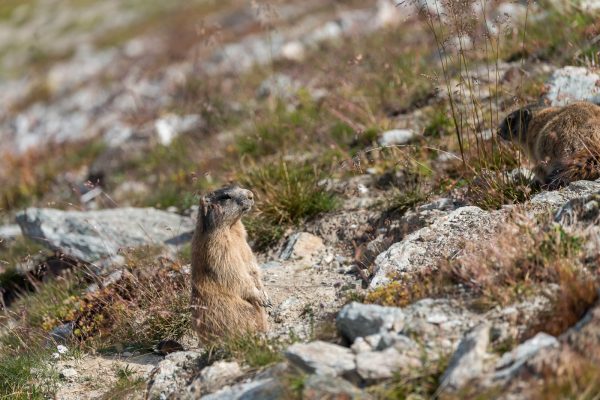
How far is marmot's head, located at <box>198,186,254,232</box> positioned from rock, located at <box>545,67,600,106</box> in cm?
460

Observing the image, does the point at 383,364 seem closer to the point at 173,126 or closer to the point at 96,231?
the point at 96,231

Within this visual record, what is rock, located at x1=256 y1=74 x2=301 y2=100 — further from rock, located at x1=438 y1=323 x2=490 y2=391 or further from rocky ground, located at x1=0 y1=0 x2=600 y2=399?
rock, located at x1=438 y1=323 x2=490 y2=391

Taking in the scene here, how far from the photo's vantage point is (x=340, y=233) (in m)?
9.10

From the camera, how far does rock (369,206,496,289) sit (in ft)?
22.0

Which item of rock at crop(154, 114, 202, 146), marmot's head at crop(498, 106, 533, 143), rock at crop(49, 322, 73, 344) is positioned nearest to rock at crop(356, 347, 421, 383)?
marmot's head at crop(498, 106, 533, 143)

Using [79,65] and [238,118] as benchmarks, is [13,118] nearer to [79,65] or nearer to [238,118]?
[79,65]

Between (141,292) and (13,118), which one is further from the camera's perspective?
(13,118)

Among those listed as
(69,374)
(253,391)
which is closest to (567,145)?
(253,391)

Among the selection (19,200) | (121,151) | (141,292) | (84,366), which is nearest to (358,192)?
(141,292)

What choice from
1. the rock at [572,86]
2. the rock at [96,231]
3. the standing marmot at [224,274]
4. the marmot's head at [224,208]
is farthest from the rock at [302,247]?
the rock at [572,86]

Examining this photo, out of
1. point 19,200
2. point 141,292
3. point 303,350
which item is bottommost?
point 19,200

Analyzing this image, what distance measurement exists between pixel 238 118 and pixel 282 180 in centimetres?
503

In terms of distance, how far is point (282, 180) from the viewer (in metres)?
9.71

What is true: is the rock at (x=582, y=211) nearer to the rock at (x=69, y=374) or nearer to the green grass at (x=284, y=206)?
the green grass at (x=284, y=206)
